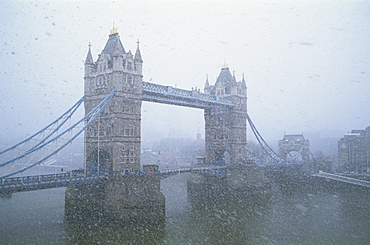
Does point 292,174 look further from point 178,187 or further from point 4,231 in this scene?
point 4,231

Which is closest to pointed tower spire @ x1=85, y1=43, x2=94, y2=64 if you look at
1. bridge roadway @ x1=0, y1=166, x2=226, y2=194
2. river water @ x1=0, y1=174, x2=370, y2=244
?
bridge roadway @ x1=0, y1=166, x2=226, y2=194

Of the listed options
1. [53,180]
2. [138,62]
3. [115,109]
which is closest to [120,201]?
[53,180]

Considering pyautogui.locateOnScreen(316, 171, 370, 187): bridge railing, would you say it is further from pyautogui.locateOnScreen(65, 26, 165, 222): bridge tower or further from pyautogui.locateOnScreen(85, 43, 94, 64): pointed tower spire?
pyautogui.locateOnScreen(85, 43, 94, 64): pointed tower spire

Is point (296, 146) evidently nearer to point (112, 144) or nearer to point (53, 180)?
point (112, 144)

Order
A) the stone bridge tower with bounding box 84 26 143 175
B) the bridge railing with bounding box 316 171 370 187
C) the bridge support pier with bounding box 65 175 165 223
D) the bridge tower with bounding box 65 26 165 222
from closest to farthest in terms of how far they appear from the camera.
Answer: the bridge support pier with bounding box 65 175 165 223 → the bridge tower with bounding box 65 26 165 222 → the stone bridge tower with bounding box 84 26 143 175 → the bridge railing with bounding box 316 171 370 187

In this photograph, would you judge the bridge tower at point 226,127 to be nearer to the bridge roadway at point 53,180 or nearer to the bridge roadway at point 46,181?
the bridge roadway at point 53,180

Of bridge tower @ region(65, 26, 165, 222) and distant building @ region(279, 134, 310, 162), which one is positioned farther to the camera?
distant building @ region(279, 134, 310, 162)
